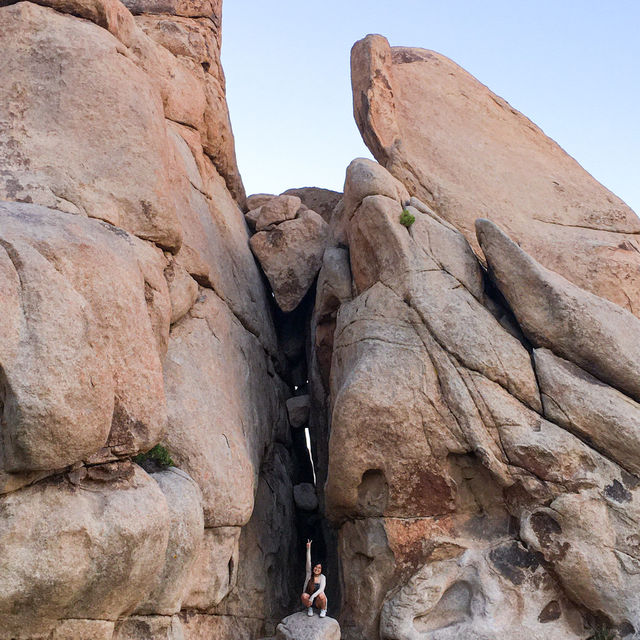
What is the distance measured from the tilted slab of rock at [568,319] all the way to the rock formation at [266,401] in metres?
0.07

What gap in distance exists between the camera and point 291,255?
85.9 feet

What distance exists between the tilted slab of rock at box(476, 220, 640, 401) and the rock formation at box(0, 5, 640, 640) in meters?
0.07

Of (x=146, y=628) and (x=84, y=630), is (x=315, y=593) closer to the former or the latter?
(x=146, y=628)

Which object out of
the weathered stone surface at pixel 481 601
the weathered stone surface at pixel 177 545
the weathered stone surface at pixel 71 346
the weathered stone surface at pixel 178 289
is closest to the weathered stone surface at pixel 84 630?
the weathered stone surface at pixel 177 545

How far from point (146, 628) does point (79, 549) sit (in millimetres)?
2848

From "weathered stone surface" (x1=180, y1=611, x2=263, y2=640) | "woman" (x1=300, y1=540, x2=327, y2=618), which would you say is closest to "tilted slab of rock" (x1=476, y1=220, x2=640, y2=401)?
"woman" (x1=300, y1=540, x2=327, y2=618)

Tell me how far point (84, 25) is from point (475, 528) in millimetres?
15560

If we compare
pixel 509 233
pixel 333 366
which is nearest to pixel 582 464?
pixel 333 366

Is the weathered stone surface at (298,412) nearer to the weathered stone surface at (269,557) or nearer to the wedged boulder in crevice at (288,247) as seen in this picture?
the weathered stone surface at (269,557)

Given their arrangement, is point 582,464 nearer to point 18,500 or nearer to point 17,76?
point 18,500

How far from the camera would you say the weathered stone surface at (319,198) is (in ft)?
102

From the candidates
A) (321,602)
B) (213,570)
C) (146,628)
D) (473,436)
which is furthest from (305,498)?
(146,628)

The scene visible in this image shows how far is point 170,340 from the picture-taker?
19484 millimetres

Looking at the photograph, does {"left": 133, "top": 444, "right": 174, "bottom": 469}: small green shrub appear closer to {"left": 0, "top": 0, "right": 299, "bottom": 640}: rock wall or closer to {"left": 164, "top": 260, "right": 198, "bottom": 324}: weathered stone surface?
{"left": 0, "top": 0, "right": 299, "bottom": 640}: rock wall
